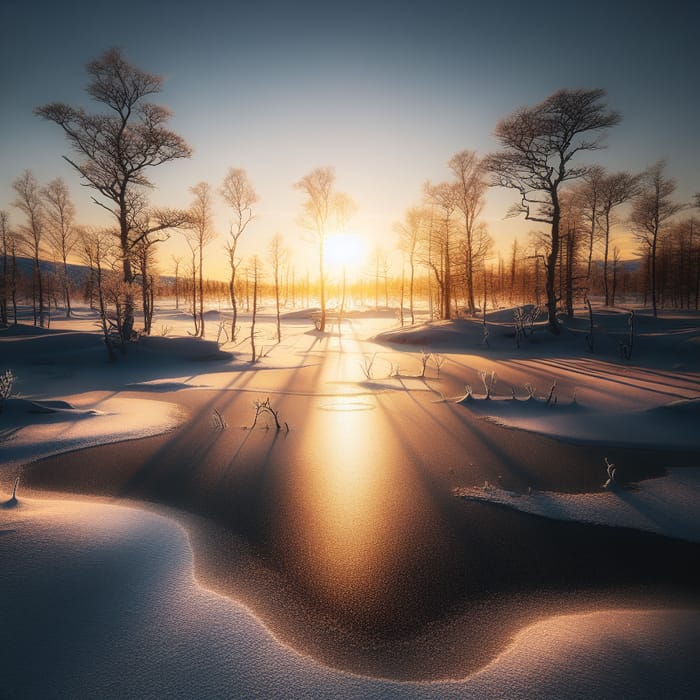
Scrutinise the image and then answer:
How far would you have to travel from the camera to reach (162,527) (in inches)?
156

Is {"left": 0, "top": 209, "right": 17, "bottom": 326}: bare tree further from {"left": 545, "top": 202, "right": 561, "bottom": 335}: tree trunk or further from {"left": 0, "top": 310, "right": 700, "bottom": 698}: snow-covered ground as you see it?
{"left": 545, "top": 202, "right": 561, "bottom": 335}: tree trunk

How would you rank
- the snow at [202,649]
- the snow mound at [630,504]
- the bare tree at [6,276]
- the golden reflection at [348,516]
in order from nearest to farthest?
1. the snow at [202,649]
2. the golden reflection at [348,516]
3. the snow mound at [630,504]
4. the bare tree at [6,276]

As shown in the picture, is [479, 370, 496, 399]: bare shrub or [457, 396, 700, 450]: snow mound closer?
[457, 396, 700, 450]: snow mound

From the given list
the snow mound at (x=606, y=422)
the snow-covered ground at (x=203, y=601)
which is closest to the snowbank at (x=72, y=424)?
the snow-covered ground at (x=203, y=601)

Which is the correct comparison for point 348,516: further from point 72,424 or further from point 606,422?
point 72,424

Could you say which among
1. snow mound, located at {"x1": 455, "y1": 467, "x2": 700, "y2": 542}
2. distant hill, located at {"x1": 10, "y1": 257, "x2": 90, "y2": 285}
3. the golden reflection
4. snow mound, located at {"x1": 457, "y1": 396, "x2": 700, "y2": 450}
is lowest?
the golden reflection

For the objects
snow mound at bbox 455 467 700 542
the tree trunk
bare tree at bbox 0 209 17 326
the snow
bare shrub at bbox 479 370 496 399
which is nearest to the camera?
the snow

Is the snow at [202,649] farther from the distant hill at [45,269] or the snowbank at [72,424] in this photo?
the distant hill at [45,269]

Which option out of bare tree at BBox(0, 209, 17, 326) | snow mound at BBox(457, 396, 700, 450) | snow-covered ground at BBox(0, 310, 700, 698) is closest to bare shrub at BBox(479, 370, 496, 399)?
snow-covered ground at BBox(0, 310, 700, 698)

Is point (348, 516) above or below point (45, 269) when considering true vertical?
below

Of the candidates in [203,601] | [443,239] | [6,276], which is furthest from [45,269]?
[203,601]

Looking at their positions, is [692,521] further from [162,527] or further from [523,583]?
[162,527]

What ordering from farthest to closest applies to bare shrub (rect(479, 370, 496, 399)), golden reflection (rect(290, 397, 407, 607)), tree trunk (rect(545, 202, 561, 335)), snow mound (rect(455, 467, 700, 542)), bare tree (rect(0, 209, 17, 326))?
bare tree (rect(0, 209, 17, 326)) → tree trunk (rect(545, 202, 561, 335)) → bare shrub (rect(479, 370, 496, 399)) → snow mound (rect(455, 467, 700, 542)) → golden reflection (rect(290, 397, 407, 607))

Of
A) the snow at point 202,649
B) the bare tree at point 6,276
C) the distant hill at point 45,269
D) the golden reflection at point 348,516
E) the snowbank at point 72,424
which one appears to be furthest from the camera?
the distant hill at point 45,269
